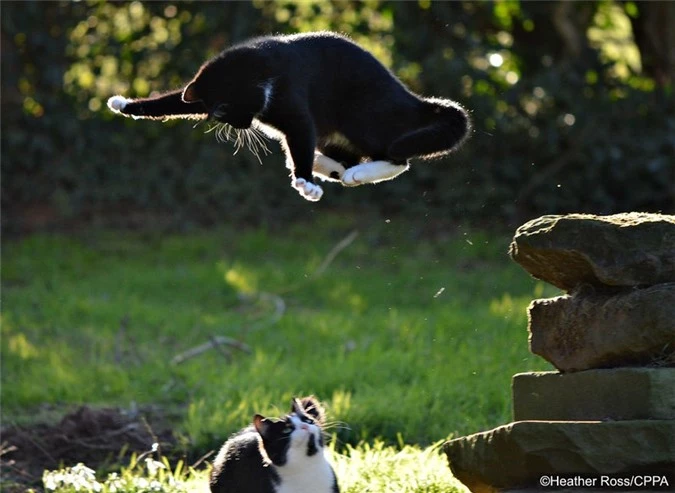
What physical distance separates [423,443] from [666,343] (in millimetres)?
2223

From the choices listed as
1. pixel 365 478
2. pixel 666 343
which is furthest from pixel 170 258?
pixel 666 343

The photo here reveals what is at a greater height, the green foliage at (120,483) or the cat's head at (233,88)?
the cat's head at (233,88)

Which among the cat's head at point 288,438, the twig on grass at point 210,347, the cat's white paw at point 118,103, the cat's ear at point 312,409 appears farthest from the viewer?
the twig on grass at point 210,347

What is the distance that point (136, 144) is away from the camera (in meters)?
11.5

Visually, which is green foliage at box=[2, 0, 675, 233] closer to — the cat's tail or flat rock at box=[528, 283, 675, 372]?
flat rock at box=[528, 283, 675, 372]

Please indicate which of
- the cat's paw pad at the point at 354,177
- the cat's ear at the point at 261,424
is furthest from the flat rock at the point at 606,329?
the cat's ear at the point at 261,424

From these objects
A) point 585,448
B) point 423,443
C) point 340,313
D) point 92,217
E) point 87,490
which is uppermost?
point 585,448

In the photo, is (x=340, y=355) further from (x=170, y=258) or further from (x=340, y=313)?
(x=170, y=258)

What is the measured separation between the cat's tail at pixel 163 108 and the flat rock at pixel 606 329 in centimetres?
146

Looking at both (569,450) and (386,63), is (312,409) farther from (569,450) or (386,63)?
(386,63)

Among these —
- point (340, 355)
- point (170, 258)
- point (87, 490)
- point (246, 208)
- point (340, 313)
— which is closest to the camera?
point (87, 490)

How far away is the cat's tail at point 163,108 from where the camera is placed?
3.98 meters

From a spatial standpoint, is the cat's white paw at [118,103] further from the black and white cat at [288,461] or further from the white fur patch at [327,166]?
the black and white cat at [288,461]

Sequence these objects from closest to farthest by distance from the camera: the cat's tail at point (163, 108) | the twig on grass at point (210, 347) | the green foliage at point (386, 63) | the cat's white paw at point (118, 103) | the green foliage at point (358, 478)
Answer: the cat's tail at point (163, 108)
the cat's white paw at point (118, 103)
the green foliage at point (358, 478)
the twig on grass at point (210, 347)
the green foliage at point (386, 63)
